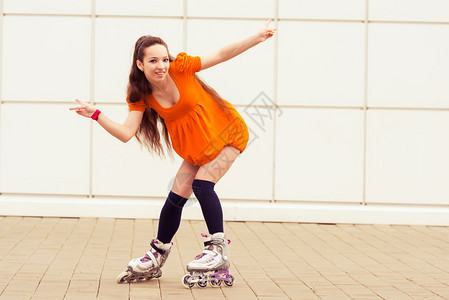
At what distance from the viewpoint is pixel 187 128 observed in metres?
4.86

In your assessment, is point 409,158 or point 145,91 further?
point 409,158

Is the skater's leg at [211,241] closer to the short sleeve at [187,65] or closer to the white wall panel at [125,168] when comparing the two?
the short sleeve at [187,65]

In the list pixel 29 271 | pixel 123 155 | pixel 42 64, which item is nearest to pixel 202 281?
pixel 29 271

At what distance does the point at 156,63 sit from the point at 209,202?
3.18 ft

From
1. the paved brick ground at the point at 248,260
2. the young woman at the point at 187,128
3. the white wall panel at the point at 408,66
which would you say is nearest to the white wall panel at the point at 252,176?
the paved brick ground at the point at 248,260

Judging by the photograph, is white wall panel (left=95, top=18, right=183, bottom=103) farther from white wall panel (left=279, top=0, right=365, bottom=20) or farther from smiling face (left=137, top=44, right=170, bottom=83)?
smiling face (left=137, top=44, right=170, bottom=83)

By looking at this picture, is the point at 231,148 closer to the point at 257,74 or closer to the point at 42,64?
the point at 257,74

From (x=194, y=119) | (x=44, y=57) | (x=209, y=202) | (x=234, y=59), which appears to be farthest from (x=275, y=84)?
(x=209, y=202)

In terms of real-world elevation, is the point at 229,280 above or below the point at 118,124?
below

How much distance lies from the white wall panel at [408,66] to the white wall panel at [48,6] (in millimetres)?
3422

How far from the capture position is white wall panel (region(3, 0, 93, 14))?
8586 millimetres

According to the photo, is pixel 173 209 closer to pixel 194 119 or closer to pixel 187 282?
pixel 187 282

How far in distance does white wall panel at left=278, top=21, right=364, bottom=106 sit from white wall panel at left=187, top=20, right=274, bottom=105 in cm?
20

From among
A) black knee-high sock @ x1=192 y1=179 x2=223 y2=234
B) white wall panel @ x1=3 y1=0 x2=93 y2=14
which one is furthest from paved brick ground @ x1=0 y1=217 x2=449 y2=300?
white wall panel @ x1=3 y1=0 x2=93 y2=14
